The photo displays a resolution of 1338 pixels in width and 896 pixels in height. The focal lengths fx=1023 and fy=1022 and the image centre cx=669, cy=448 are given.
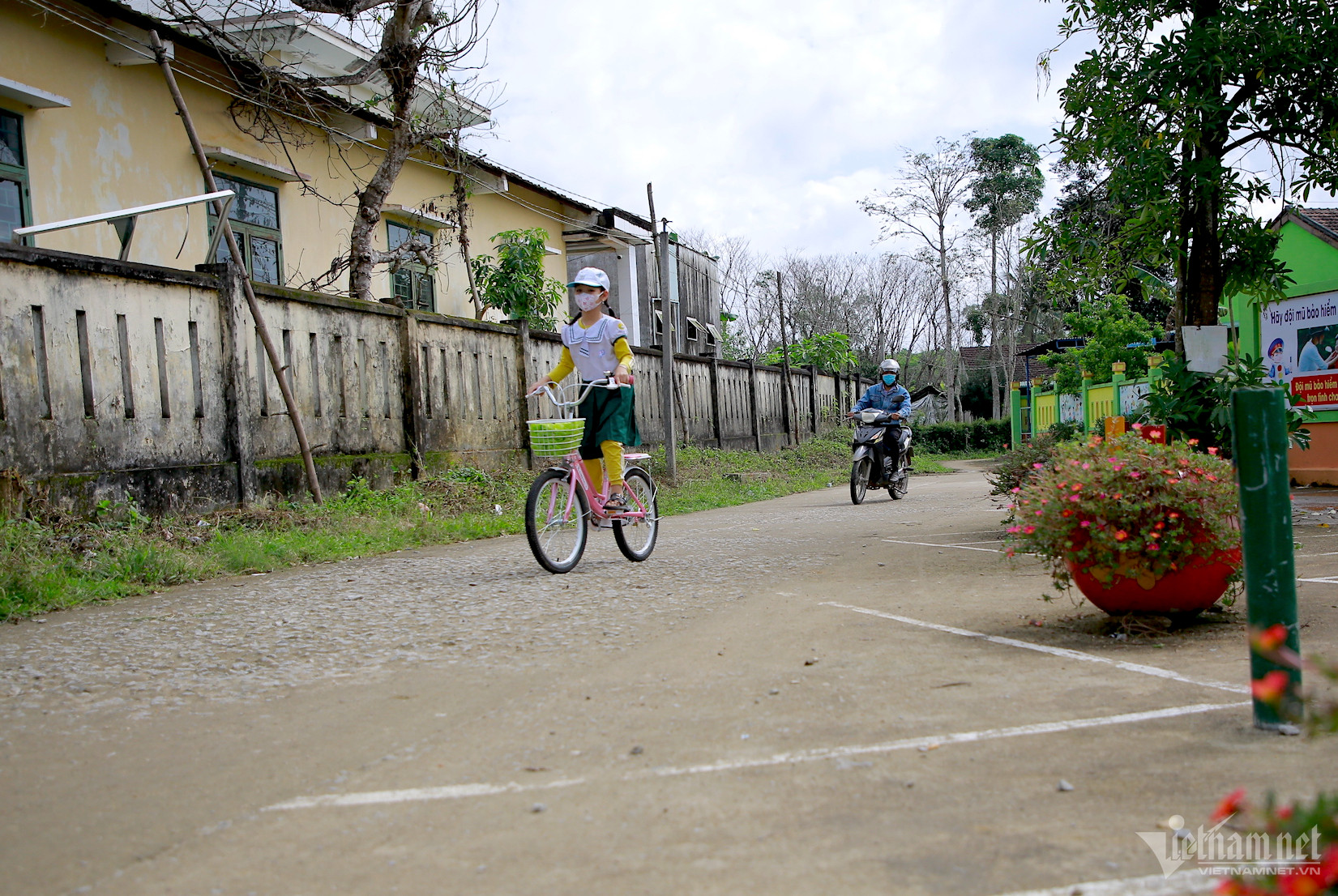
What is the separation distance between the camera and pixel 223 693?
4.00 metres

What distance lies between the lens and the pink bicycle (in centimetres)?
670

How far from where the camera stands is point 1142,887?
7.03 ft

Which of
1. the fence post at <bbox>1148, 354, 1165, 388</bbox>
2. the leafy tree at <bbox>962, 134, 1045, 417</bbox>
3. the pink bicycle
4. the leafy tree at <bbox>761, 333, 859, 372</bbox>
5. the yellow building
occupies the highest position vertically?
the leafy tree at <bbox>962, 134, 1045, 417</bbox>

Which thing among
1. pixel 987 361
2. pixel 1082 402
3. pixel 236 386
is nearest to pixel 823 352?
pixel 1082 402

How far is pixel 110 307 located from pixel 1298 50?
29.5 feet

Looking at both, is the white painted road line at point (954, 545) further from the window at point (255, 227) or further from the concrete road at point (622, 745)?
the window at point (255, 227)

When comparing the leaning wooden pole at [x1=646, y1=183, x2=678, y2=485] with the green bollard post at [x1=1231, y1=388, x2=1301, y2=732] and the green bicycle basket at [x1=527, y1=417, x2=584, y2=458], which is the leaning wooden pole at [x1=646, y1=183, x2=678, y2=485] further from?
the green bollard post at [x1=1231, y1=388, x2=1301, y2=732]

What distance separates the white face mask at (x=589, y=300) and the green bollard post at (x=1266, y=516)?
4751 mm

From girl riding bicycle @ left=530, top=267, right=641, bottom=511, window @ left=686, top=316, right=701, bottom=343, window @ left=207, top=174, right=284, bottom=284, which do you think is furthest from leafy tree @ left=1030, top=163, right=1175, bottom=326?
window @ left=686, top=316, right=701, bottom=343

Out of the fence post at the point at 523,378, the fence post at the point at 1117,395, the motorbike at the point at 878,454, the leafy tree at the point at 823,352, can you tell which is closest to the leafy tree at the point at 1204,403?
the motorbike at the point at 878,454

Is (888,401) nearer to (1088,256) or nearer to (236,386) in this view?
(1088,256)

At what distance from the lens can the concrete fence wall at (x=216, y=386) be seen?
7297 mm

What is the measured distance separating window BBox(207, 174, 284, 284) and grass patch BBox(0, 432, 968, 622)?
4753 millimetres

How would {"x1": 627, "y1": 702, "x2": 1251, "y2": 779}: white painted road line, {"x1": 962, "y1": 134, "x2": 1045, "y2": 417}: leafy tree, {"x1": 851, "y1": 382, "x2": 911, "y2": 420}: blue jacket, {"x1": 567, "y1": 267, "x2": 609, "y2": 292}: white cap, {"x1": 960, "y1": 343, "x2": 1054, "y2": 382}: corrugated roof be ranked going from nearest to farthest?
{"x1": 627, "y1": 702, "x2": 1251, "y2": 779}: white painted road line, {"x1": 567, "y1": 267, "x2": 609, "y2": 292}: white cap, {"x1": 851, "y1": 382, "x2": 911, "y2": 420}: blue jacket, {"x1": 962, "y1": 134, "x2": 1045, "y2": 417}: leafy tree, {"x1": 960, "y1": 343, "x2": 1054, "y2": 382}: corrugated roof
